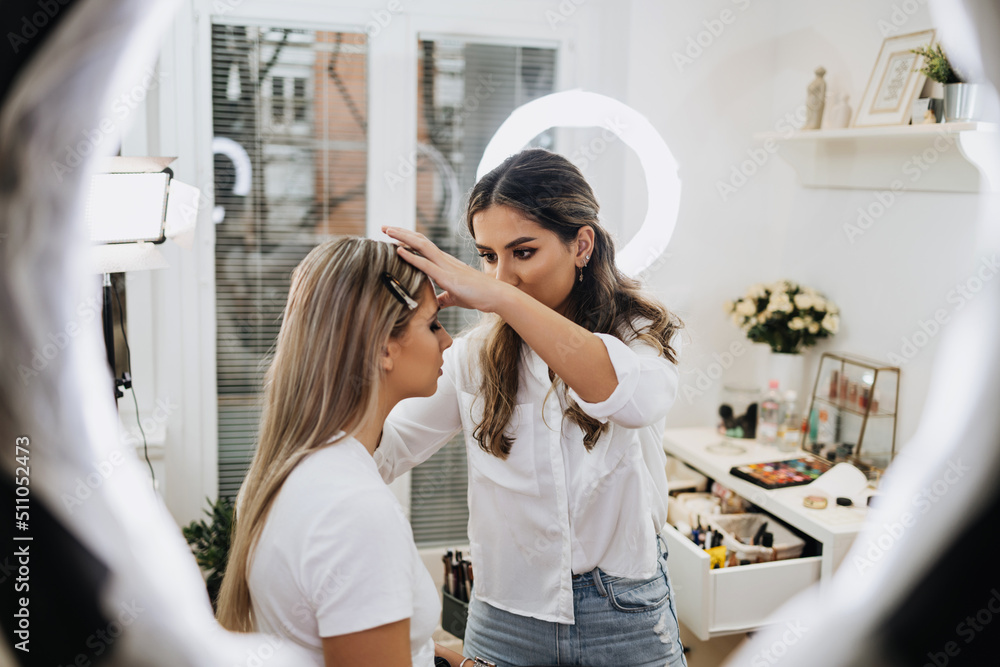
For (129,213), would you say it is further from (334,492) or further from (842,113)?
(842,113)

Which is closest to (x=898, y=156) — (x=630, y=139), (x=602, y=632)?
(x=630, y=139)

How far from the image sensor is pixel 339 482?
794 mm

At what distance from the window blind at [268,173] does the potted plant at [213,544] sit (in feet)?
1.01

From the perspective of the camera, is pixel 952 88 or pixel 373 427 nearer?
pixel 373 427

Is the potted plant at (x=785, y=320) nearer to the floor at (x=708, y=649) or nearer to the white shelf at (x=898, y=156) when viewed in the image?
the white shelf at (x=898, y=156)

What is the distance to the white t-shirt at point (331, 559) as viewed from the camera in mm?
753

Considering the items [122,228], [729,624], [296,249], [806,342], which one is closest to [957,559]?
[729,624]

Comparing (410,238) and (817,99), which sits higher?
(817,99)

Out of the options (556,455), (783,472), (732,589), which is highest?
(556,455)

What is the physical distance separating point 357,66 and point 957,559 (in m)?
1.93

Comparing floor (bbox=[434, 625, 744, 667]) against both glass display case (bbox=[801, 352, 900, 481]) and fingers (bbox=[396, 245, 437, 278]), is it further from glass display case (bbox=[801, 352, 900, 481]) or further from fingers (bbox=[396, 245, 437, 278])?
fingers (bbox=[396, 245, 437, 278])

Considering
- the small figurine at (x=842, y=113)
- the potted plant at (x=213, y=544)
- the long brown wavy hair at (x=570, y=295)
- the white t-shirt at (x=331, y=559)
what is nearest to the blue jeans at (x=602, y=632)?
the long brown wavy hair at (x=570, y=295)

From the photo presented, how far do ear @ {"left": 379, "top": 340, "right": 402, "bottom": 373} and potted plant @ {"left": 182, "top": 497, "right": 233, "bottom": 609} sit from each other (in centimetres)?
125

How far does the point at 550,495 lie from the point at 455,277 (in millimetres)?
381
